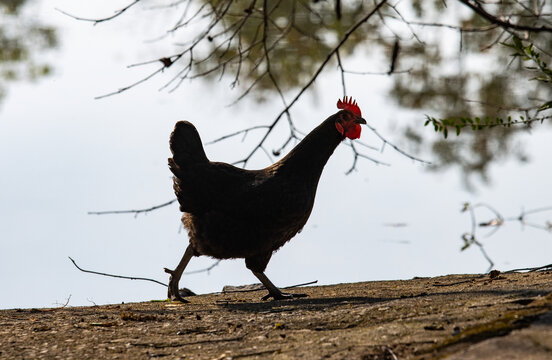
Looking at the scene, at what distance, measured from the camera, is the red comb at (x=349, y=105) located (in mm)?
5160

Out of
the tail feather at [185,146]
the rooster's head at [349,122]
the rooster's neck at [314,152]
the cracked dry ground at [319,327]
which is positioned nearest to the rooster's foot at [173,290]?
the cracked dry ground at [319,327]

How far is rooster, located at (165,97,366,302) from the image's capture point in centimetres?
464

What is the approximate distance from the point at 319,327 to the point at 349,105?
7.85 ft

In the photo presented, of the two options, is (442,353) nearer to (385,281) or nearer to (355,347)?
(355,347)

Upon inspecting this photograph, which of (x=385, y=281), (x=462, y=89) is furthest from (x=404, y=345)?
(x=462, y=89)

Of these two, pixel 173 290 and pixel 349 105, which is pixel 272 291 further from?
pixel 349 105

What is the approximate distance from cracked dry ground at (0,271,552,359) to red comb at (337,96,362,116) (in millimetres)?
1482

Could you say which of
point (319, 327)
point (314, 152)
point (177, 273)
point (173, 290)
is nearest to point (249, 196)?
point (314, 152)

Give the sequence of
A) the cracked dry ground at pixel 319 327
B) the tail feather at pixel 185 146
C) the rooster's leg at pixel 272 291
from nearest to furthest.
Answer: the cracked dry ground at pixel 319 327 < the rooster's leg at pixel 272 291 < the tail feather at pixel 185 146

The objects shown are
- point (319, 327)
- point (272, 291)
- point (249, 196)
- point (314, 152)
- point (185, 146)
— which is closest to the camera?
point (319, 327)

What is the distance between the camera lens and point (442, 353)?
8.07 feet

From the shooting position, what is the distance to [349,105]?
17.0 ft

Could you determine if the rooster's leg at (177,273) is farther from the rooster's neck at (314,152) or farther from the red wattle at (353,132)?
the red wattle at (353,132)

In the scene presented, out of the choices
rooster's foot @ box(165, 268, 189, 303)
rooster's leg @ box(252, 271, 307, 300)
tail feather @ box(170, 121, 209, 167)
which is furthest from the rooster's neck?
rooster's foot @ box(165, 268, 189, 303)
